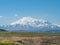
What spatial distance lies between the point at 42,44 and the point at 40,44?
79 cm

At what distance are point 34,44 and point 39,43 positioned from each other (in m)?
5.14

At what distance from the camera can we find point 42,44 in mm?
96625

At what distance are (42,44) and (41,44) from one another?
17.4 inches

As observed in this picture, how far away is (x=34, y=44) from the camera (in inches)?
3730

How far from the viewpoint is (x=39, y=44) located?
316 feet

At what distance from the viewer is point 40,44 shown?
317ft

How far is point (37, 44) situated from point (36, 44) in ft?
1.43

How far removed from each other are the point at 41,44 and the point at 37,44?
166cm

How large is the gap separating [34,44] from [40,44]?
3.12 metres

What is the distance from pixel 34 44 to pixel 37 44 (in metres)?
1.68

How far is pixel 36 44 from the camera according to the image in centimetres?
9575

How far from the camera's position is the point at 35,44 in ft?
311

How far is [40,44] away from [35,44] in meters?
2.71

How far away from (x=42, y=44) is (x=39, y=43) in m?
3.01
